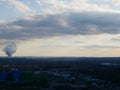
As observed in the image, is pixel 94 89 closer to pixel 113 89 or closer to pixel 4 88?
pixel 113 89

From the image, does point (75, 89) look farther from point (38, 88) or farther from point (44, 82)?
point (44, 82)

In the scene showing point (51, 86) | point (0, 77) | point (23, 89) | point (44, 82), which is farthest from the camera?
point (0, 77)

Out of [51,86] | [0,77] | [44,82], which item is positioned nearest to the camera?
Result: [51,86]

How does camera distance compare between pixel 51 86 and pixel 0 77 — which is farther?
pixel 0 77

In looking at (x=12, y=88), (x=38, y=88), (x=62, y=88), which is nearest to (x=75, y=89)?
(x=62, y=88)

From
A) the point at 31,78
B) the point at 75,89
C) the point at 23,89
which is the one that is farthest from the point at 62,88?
the point at 31,78

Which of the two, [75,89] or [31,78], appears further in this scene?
[31,78]

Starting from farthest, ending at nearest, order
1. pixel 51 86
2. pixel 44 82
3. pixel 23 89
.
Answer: pixel 44 82 → pixel 51 86 → pixel 23 89

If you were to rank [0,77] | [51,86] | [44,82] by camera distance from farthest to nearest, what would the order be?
[0,77], [44,82], [51,86]
